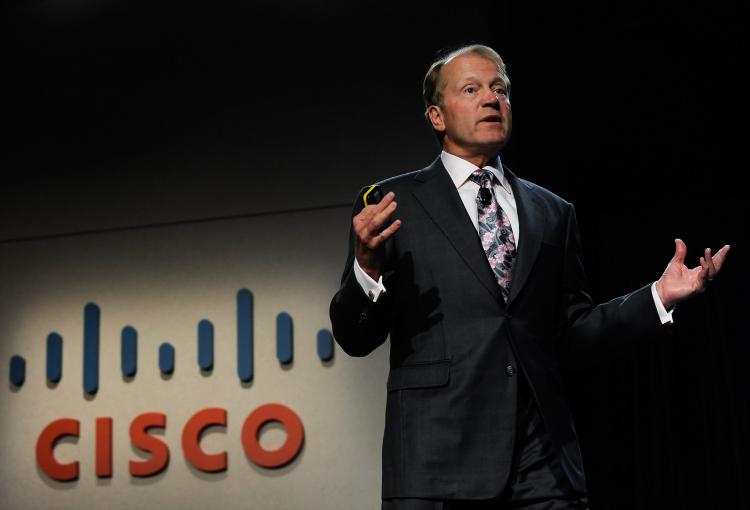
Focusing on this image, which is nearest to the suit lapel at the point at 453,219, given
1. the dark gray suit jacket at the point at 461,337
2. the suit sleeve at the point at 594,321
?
the dark gray suit jacket at the point at 461,337

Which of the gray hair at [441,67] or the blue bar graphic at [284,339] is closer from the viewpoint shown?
the gray hair at [441,67]

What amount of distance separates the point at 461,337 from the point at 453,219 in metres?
0.24

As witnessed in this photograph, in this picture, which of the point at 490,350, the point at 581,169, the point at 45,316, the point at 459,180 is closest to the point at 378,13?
the point at 581,169

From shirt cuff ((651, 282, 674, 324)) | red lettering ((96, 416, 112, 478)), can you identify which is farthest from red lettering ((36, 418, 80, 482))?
shirt cuff ((651, 282, 674, 324))

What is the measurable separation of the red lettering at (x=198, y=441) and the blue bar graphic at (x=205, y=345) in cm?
21

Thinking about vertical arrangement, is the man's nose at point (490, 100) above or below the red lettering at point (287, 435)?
above

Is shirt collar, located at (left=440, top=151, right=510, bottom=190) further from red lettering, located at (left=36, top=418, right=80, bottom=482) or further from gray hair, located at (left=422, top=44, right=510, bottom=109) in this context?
red lettering, located at (left=36, top=418, right=80, bottom=482)

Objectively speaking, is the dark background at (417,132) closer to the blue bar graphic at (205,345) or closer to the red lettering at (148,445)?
the blue bar graphic at (205,345)

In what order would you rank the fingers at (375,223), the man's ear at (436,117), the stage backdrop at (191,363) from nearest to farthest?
the fingers at (375,223)
the man's ear at (436,117)
the stage backdrop at (191,363)

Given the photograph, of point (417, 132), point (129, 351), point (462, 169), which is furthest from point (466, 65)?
point (129, 351)

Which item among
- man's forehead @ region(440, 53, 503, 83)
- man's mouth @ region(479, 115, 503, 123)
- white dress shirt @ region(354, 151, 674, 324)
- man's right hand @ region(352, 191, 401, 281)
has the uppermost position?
man's forehead @ region(440, 53, 503, 83)

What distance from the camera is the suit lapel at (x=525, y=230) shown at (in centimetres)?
172

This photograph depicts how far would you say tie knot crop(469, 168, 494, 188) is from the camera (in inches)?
73.5

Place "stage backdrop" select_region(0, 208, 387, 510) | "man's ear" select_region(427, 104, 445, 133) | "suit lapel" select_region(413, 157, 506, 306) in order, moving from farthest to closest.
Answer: "stage backdrop" select_region(0, 208, 387, 510), "man's ear" select_region(427, 104, 445, 133), "suit lapel" select_region(413, 157, 506, 306)
